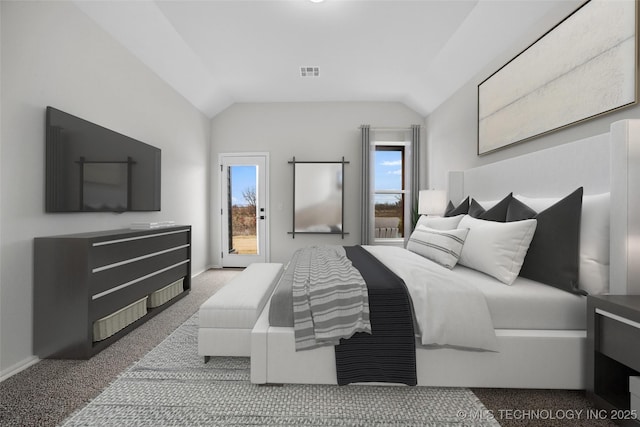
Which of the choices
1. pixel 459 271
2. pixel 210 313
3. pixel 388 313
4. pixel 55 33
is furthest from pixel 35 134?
pixel 459 271

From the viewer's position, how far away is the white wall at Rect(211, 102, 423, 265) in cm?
473

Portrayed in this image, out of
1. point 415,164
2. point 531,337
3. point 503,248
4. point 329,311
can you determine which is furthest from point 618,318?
point 415,164

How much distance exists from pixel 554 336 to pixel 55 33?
3678 mm

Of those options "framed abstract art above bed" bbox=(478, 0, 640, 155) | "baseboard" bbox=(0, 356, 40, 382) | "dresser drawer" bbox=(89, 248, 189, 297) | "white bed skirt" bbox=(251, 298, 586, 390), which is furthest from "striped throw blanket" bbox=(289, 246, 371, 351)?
"framed abstract art above bed" bbox=(478, 0, 640, 155)

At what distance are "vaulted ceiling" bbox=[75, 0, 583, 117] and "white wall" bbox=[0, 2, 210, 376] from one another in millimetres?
281

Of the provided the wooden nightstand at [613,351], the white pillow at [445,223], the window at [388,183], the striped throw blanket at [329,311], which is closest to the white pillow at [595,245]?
the wooden nightstand at [613,351]

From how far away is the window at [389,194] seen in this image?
16.0ft

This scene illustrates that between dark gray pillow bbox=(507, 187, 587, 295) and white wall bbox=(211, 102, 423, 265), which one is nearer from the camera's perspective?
dark gray pillow bbox=(507, 187, 587, 295)

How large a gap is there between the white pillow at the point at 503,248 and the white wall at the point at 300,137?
2890 millimetres

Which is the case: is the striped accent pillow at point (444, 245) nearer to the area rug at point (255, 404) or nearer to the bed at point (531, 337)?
the bed at point (531, 337)

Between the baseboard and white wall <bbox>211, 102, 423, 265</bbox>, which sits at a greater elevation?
white wall <bbox>211, 102, 423, 265</bbox>

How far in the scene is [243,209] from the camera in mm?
4852

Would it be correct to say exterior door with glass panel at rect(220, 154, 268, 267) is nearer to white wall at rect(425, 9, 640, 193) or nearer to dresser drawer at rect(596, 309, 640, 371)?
white wall at rect(425, 9, 640, 193)

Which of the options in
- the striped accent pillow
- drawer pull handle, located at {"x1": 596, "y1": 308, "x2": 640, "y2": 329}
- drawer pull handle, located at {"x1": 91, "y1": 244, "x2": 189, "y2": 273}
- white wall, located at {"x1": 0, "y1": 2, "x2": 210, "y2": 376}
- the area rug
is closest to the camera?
drawer pull handle, located at {"x1": 596, "y1": 308, "x2": 640, "y2": 329}
